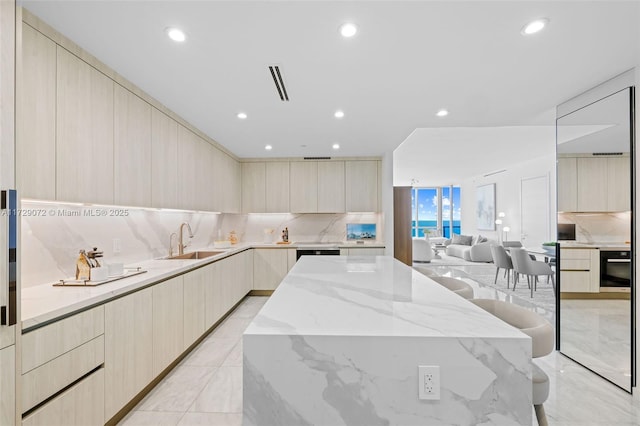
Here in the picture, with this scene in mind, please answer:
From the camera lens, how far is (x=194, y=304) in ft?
9.97

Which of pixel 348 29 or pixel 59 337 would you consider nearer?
pixel 59 337

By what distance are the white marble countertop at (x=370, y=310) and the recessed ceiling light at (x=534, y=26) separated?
1.66 metres

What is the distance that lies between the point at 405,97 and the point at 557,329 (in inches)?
111

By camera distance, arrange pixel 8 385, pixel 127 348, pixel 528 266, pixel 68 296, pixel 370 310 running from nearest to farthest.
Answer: pixel 8 385
pixel 370 310
pixel 68 296
pixel 127 348
pixel 528 266

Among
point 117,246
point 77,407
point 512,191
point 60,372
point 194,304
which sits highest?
point 512,191

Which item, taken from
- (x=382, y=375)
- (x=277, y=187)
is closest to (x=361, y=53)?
(x=382, y=375)

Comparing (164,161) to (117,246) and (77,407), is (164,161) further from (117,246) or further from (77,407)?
(77,407)

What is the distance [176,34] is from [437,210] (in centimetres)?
1361

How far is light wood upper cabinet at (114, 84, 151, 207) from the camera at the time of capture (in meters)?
2.36

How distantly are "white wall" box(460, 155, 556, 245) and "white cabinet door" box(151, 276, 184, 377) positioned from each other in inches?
303

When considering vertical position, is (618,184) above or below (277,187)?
below

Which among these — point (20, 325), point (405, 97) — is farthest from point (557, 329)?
point (20, 325)

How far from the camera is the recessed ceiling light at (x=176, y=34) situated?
5.97 feet

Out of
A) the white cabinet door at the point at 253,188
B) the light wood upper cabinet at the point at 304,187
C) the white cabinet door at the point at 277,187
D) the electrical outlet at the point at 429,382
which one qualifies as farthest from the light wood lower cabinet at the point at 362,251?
the electrical outlet at the point at 429,382
